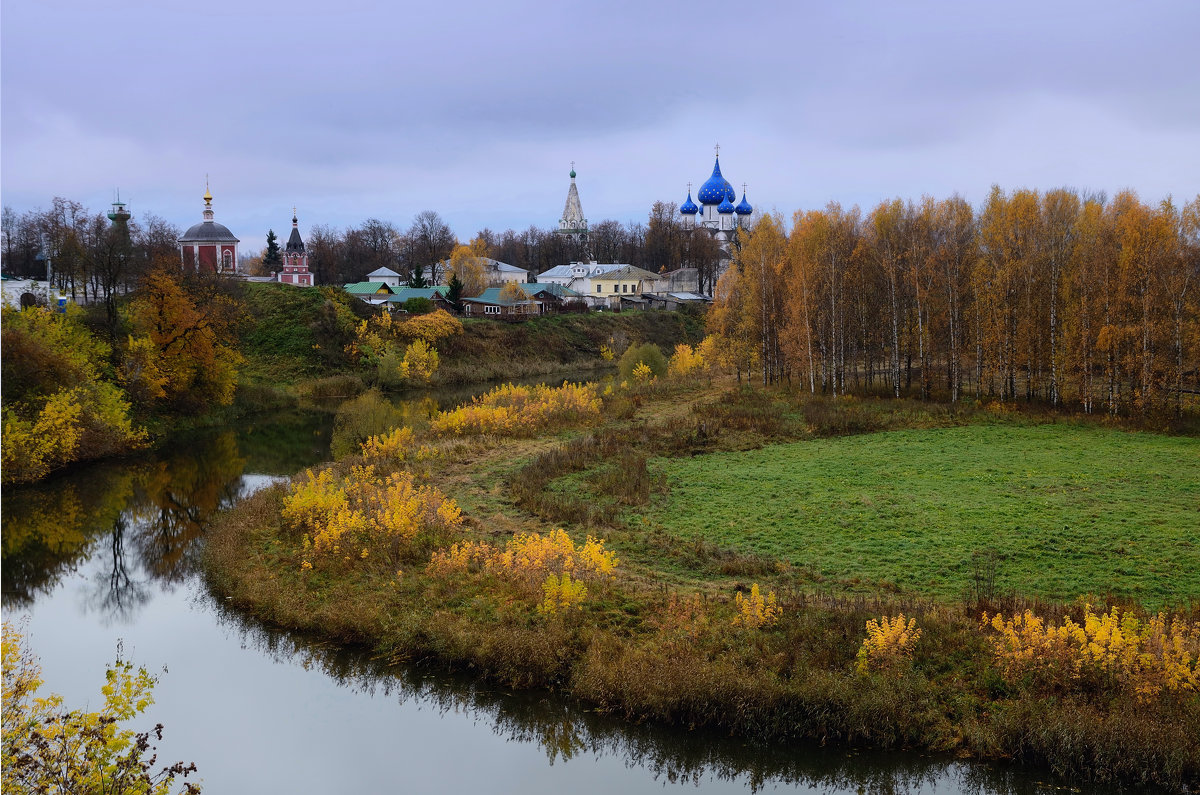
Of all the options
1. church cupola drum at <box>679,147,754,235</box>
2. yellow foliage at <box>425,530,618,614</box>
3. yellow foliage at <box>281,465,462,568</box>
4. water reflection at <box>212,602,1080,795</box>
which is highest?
church cupola drum at <box>679,147,754,235</box>

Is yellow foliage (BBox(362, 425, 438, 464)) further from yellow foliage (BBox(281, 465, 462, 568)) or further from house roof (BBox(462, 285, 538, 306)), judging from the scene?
house roof (BBox(462, 285, 538, 306))

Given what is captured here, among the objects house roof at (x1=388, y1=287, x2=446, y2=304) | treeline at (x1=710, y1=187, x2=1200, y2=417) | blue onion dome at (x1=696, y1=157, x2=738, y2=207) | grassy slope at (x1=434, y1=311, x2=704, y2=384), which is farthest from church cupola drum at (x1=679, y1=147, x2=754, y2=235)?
treeline at (x1=710, y1=187, x2=1200, y2=417)

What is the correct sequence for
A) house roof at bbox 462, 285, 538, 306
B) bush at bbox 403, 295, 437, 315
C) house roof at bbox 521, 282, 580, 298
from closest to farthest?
bush at bbox 403, 295, 437, 315, house roof at bbox 462, 285, 538, 306, house roof at bbox 521, 282, 580, 298

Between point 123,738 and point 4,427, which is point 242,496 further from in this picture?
point 123,738

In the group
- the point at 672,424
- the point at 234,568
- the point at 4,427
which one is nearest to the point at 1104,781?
the point at 234,568

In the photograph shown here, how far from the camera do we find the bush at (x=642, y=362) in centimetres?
4397

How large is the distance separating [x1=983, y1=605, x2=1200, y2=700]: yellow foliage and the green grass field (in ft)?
7.43

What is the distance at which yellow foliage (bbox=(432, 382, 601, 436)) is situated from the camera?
1078 inches

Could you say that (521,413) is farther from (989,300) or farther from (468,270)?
(468,270)

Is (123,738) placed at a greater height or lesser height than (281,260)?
lesser

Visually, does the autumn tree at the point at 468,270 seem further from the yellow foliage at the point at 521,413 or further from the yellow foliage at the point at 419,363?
the yellow foliage at the point at 521,413

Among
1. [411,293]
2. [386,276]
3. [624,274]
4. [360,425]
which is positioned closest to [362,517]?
[360,425]

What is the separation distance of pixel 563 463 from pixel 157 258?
22753mm

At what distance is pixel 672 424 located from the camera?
27.6m
